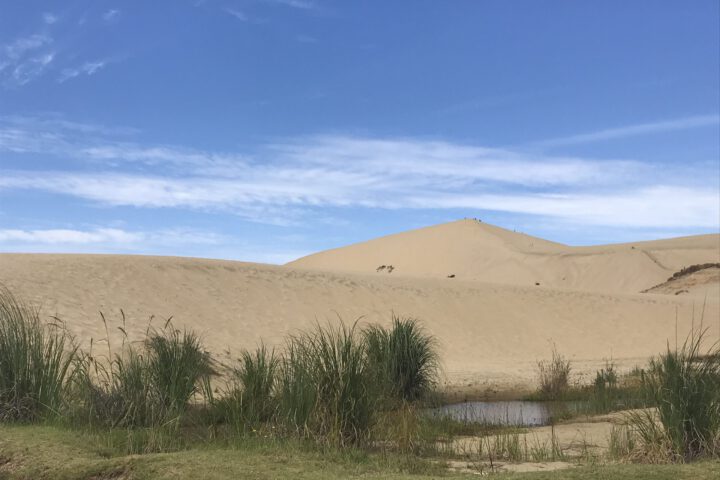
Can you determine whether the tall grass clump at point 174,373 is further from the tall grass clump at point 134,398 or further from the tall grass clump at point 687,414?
the tall grass clump at point 687,414

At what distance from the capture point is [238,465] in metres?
6.22

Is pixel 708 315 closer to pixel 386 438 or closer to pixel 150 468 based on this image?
pixel 386 438

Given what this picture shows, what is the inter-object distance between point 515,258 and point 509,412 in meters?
49.5

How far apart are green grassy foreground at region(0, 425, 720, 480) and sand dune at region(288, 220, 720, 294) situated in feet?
110

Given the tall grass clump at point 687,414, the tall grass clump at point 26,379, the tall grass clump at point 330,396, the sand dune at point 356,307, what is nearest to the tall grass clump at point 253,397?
the tall grass clump at point 330,396

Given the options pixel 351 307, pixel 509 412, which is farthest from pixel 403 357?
pixel 351 307

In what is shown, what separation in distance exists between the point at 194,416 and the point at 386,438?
2960 millimetres

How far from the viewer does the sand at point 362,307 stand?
1977 centimetres

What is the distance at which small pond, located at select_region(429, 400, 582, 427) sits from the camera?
10477 millimetres

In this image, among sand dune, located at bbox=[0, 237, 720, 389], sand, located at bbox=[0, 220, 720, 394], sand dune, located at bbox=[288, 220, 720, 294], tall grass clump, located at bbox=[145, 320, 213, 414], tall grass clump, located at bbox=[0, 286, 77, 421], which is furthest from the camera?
sand dune, located at bbox=[288, 220, 720, 294]

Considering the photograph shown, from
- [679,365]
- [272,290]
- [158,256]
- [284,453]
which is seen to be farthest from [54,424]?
[158,256]

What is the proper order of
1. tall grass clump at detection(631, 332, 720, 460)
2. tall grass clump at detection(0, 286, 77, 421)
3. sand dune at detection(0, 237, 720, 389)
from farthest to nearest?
sand dune at detection(0, 237, 720, 389)
tall grass clump at detection(0, 286, 77, 421)
tall grass clump at detection(631, 332, 720, 460)

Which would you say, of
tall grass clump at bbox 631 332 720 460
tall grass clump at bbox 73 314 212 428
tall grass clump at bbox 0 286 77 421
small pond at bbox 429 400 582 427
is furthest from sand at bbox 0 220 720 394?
tall grass clump at bbox 631 332 720 460

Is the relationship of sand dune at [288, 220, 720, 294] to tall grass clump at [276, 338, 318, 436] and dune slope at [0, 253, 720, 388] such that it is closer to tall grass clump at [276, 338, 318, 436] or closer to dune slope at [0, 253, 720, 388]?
dune slope at [0, 253, 720, 388]
